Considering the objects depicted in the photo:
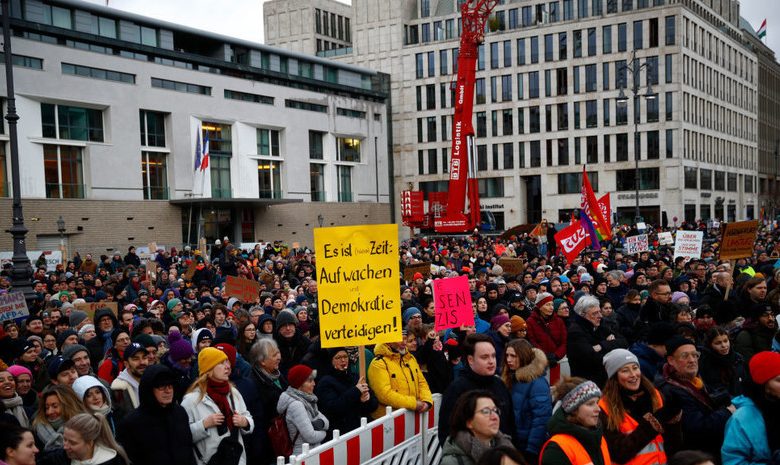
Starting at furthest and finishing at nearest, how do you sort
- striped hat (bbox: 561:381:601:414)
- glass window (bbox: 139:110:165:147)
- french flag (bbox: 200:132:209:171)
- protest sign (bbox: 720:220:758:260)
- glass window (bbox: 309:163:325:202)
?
glass window (bbox: 309:163:325:202) → glass window (bbox: 139:110:165:147) → french flag (bbox: 200:132:209:171) → protest sign (bbox: 720:220:758:260) → striped hat (bbox: 561:381:601:414)

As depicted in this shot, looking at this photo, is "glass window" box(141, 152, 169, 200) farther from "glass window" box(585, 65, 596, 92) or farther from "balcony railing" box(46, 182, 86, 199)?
"glass window" box(585, 65, 596, 92)

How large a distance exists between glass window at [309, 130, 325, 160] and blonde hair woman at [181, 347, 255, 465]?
1938 inches

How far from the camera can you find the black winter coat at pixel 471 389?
5.05 metres

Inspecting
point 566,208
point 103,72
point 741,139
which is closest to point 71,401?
point 103,72

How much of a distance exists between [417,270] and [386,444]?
1083cm

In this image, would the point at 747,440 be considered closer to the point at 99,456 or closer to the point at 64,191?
the point at 99,456

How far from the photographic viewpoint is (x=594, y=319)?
749cm

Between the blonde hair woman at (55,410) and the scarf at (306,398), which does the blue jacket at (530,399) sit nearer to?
the scarf at (306,398)

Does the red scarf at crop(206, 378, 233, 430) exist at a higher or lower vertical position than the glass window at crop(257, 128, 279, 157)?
lower

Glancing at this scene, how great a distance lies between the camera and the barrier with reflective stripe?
16.9ft

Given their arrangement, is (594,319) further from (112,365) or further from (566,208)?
(566,208)

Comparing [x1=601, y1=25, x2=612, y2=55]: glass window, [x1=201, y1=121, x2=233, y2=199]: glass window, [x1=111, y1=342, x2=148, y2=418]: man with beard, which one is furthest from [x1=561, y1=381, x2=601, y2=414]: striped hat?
[x1=601, y1=25, x2=612, y2=55]: glass window

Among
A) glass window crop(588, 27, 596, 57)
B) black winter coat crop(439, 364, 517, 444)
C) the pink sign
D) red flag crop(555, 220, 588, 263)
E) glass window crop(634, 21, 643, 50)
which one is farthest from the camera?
glass window crop(588, 27, 596, 57)

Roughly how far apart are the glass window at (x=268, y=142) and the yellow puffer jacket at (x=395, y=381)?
44.9 metres
